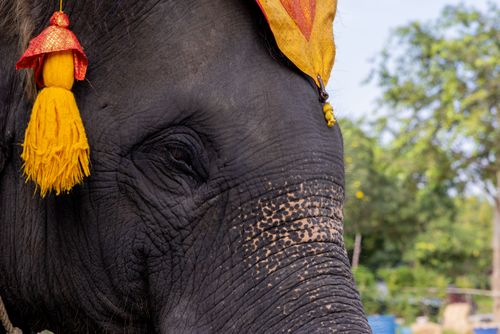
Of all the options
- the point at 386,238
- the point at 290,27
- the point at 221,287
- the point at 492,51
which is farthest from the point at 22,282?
the point at 386,238

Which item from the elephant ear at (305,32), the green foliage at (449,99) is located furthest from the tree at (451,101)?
the elephant ear at (305,32)

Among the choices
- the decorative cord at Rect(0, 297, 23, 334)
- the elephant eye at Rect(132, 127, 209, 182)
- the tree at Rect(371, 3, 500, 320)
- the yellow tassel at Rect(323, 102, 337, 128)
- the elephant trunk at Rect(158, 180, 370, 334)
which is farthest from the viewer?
the tree at Rect(371, 3, 500, 320)

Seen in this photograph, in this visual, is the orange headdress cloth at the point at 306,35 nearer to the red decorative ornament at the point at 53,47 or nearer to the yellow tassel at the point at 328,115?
the yellow tassel at the point at 328,115

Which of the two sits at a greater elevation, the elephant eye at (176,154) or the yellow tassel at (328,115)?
the yellow tassel at (328,115)

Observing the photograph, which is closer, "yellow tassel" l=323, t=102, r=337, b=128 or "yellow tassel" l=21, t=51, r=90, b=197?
"yellow tassel" l=21, t=51, r=90, b=197

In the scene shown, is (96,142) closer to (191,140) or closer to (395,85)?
(191,140)

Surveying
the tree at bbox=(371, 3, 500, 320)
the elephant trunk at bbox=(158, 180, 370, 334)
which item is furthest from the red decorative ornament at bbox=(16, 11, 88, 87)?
the tree at bbox=(371, 3, 500, 320)

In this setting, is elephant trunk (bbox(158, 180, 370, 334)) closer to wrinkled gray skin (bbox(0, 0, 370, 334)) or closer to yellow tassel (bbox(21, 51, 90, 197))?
wrinkled gray skin (bbox(0, 0, 370, 334))

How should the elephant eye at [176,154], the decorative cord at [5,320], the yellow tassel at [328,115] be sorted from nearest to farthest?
the elephant eye at [176,154], the yellow tassel at [328,115], the decorative cord at [5,320]

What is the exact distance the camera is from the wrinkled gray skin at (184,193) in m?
2.60

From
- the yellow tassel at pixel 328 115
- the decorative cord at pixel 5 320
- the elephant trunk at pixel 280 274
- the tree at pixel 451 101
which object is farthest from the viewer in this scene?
the tree at pixel 451 101

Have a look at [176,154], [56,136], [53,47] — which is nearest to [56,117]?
[56,136]

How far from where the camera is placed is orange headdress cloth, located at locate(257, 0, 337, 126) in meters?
2.86

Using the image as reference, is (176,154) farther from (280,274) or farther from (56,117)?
(280,274)
